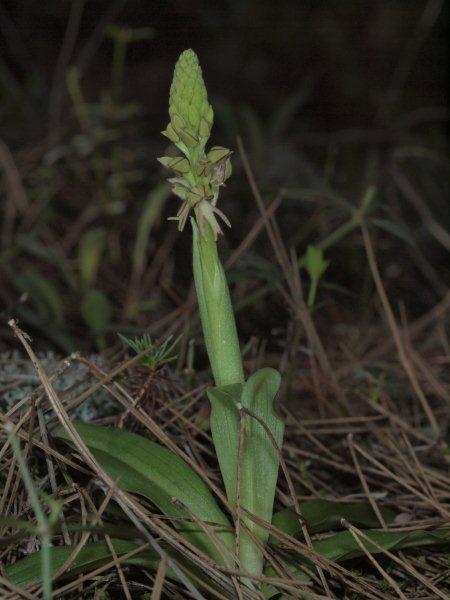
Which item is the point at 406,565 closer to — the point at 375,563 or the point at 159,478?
the point at 375,563

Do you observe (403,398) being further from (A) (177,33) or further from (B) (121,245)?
(A) (177,33)

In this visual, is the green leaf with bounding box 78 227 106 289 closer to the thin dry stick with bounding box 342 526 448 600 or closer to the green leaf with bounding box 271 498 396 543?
the green leaf with bounding box 271 498 396 543

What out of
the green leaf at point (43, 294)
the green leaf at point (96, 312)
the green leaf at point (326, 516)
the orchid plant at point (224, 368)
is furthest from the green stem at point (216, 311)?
the green leaf at point (43, 294)

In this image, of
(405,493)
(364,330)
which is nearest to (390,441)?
(405,493)

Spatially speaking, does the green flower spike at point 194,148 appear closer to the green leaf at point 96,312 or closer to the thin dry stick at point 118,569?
the thin dry stick at point 118,569

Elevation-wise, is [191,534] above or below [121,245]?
above
